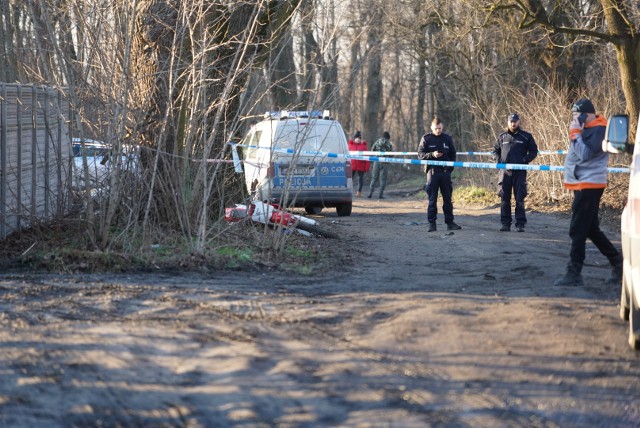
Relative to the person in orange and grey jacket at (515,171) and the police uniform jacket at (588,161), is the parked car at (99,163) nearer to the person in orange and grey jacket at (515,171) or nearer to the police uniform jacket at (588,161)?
the police uniform jacket at (588,161)

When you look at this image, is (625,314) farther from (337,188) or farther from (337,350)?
(337,188)

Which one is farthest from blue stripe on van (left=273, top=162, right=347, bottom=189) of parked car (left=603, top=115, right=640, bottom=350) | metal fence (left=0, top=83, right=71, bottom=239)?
parked car (left=603, top=115, right=640, bottom=350)

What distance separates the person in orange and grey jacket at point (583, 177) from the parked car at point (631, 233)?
179cm

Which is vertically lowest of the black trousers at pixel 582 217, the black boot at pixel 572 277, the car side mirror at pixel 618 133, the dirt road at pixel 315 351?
the dirt road at pixel 315 351

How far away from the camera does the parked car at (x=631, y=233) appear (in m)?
6.70

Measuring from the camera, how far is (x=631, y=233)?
692 centimetres

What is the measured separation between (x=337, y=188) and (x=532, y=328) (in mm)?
12676

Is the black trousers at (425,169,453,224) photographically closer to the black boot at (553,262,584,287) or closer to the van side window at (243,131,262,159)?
the van side window at (243,131,262,159)

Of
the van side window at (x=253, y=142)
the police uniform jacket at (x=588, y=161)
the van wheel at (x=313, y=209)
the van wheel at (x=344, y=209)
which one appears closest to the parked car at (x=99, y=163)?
the police uniform jacket at (x=588, y=161)

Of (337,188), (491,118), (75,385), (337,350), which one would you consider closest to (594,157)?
(337,350)

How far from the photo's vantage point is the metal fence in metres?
12.3

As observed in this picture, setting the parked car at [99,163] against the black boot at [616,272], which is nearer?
the black boot at [616,272]

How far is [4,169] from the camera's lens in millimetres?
12258

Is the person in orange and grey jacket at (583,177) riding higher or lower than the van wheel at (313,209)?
higher
